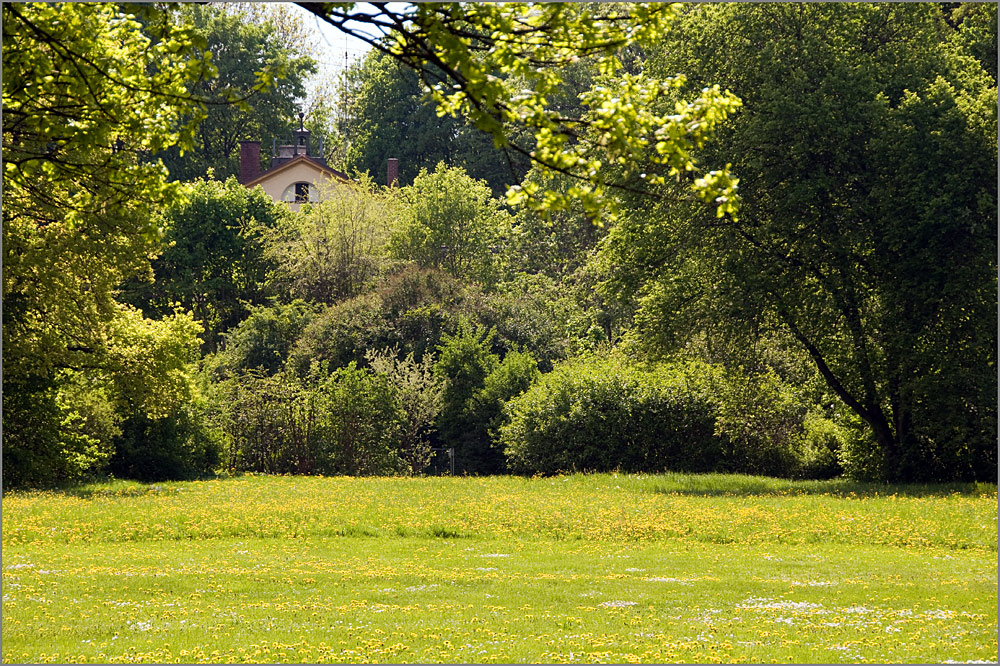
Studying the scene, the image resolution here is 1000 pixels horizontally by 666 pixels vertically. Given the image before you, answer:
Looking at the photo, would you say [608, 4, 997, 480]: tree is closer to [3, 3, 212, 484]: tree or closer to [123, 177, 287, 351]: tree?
[3, 3, 212, 484]: tree

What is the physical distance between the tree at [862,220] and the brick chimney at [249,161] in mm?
41103

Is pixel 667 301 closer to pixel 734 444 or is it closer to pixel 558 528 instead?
pixel 734 444

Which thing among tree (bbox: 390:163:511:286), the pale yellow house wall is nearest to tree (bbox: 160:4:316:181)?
the pale yellow house wall

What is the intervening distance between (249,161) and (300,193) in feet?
11.8

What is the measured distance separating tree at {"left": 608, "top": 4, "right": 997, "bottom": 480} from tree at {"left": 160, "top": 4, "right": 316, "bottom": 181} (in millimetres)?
41308

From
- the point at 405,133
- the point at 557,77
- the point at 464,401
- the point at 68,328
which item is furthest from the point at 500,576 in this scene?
the point at 405,133

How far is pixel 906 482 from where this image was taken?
2997 cm

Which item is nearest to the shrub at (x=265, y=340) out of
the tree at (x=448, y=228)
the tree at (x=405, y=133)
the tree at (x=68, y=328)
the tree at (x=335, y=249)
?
the tree at (x=335, y=249)

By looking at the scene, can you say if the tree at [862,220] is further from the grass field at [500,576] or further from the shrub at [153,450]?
the shrub at [153,450]

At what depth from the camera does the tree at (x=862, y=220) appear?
27500 millimetres

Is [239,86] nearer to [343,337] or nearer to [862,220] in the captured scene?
[343,337]

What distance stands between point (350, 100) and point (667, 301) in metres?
57.3

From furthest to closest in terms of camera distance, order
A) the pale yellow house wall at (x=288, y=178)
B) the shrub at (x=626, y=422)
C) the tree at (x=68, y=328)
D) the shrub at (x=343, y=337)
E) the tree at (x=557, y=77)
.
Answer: the pale yellow house wall at (x=288, y=178), the shrub at (x=343, y=337), the shrub at (x=626, y=422), the tree at (x=68, y=328), the tree at (x=557, y=77)

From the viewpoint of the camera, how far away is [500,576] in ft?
48.5
